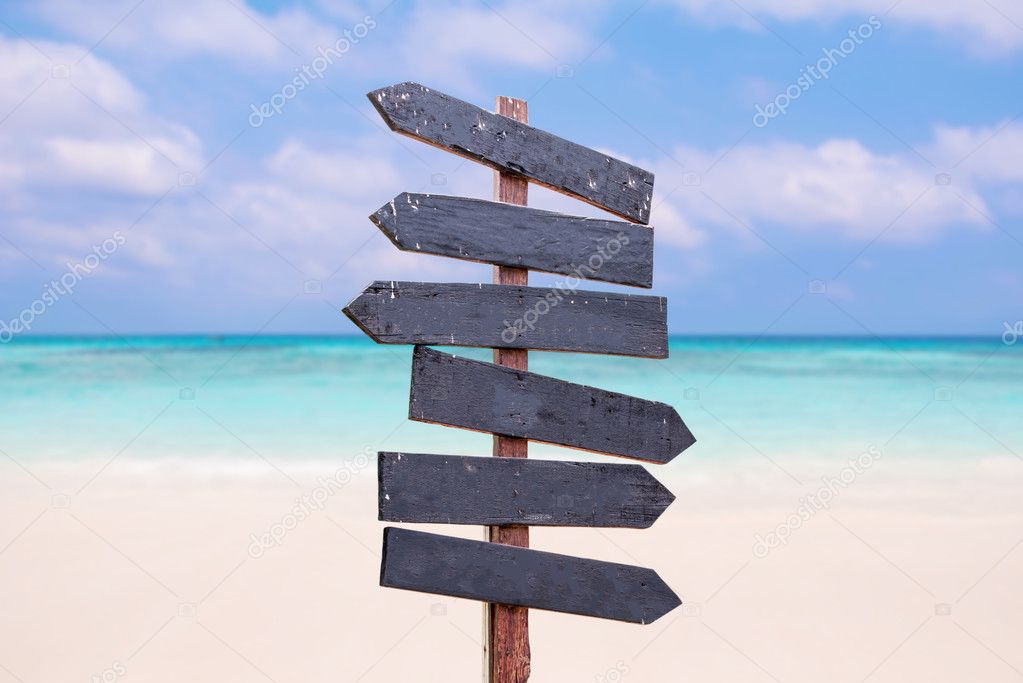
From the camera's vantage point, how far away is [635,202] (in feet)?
13.8

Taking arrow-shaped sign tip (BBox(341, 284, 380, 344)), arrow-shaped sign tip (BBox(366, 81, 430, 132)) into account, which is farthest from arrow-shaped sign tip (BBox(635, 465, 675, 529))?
arrow-shaped sign tip (BBox(366, 81, 430, 132))

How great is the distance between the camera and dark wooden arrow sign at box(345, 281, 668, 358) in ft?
11.9

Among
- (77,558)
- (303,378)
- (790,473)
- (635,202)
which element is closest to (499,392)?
(635,202)

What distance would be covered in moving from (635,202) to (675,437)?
3.43 ft

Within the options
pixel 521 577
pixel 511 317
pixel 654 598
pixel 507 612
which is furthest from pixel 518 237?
pixel 654 598

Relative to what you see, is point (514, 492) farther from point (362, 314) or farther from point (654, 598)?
point (362, 314)

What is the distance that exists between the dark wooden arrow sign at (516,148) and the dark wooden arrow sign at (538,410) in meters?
0.82

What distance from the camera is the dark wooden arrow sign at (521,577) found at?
370 cm

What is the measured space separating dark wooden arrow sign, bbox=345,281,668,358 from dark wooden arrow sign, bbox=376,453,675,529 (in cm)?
47

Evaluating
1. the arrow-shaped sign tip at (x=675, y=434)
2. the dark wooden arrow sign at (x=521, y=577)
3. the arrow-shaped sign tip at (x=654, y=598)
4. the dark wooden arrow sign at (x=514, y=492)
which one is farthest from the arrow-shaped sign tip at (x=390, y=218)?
the arrow-shaped sign tip at (x=654, y=598)

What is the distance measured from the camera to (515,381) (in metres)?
3.80

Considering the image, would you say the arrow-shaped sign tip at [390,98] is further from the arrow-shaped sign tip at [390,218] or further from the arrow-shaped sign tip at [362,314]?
the arrow-shaped sign tip at [362,314]

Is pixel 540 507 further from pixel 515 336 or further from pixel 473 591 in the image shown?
pixel 515 336

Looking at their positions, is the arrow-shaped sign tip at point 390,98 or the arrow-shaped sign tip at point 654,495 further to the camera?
the arrow-shaped sign tip at point 654,495
